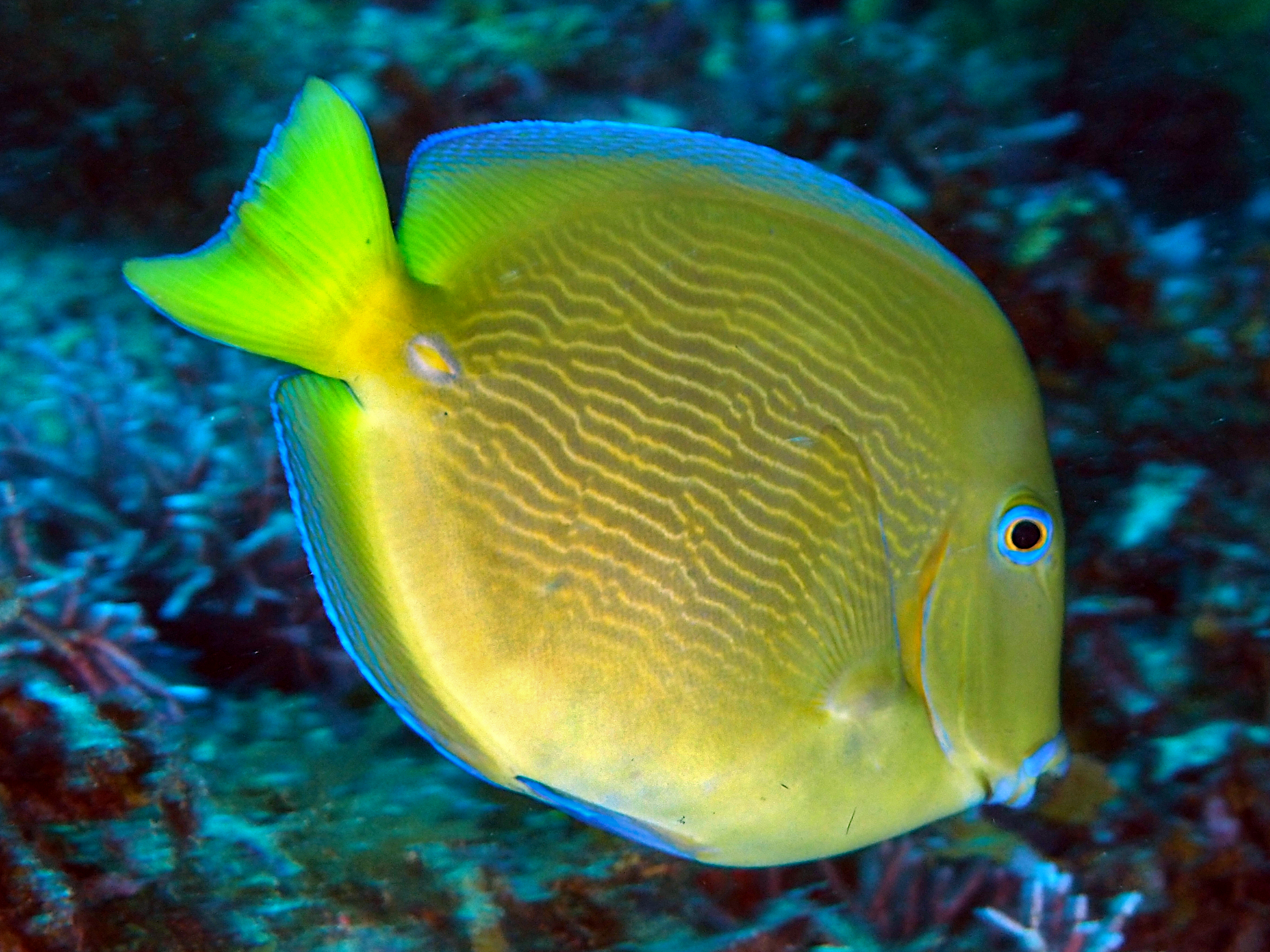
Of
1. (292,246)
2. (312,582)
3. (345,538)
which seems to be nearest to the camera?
(292,246)

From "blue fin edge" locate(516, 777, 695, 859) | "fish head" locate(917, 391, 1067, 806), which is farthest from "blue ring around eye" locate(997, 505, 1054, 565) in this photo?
"blue fin edge" locate(516, 777, 695, 859)

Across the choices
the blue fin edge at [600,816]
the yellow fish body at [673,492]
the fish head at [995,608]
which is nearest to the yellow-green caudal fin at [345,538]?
the yellow fish body at [673,492]

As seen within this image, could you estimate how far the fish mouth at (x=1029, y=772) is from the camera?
1232 millimetres

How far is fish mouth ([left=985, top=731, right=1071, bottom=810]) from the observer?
1.23 metres

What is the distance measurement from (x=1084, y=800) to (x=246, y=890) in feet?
5.63

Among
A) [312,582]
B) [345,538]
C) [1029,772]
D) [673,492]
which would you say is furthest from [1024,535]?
[312,582]

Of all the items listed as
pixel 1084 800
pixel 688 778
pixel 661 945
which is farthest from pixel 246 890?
pixel 1084 800

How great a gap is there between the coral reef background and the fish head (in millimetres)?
695

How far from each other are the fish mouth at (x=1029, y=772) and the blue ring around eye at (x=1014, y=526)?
269 millimetres

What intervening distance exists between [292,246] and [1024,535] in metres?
1.00

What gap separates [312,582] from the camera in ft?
7.92

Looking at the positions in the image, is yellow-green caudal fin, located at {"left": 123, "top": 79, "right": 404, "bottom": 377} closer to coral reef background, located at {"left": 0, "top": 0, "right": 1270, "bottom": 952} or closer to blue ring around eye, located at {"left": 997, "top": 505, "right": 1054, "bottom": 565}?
blue ring around eye, located at {"left": 997, "top": 505, "right": 1054, "bottom": 565}

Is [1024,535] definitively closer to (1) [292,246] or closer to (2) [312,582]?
(1) [292,246]

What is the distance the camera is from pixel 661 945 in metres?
1.65
